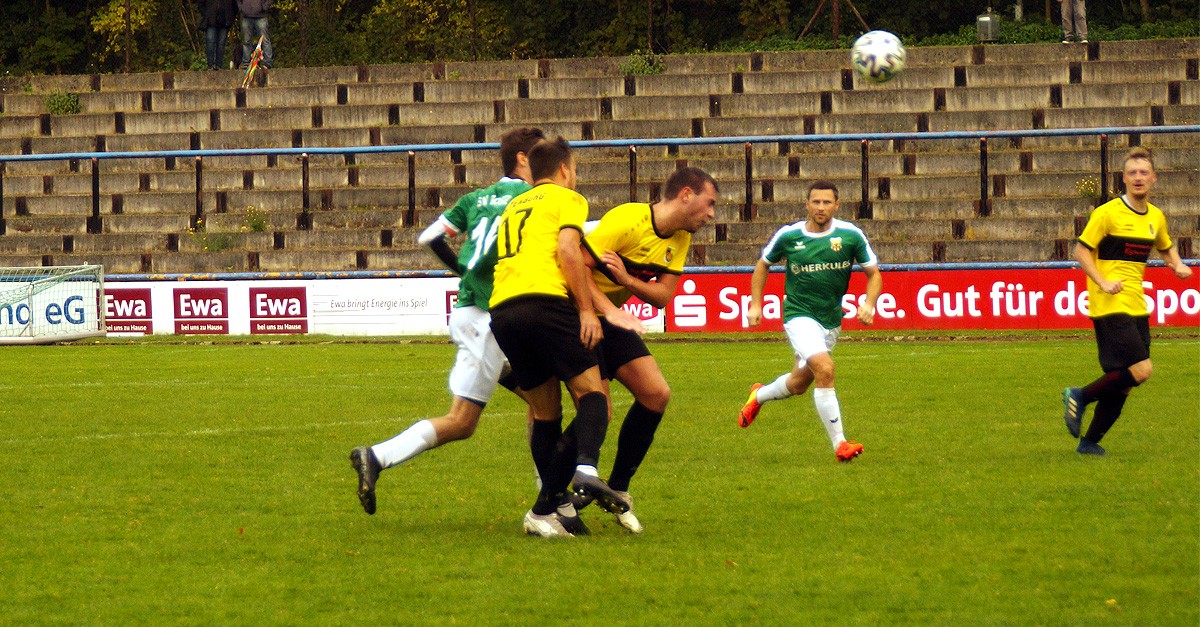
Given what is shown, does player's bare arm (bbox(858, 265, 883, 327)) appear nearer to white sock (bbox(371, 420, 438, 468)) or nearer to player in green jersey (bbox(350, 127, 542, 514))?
player in green jersey (bbox(350, 127, 542, 514))

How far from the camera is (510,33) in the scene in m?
39.7

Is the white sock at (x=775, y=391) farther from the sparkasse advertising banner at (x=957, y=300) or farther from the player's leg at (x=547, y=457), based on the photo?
the sparkasse advertising banner at (x=957, y=300)

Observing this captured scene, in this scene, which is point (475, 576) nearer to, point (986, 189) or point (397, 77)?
point (986, 189)

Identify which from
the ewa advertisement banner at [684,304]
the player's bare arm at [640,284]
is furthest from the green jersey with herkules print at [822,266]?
the ewa advertisement banner at [684,304]

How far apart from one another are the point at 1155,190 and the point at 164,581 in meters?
21.6

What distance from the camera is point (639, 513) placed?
811 centimetres

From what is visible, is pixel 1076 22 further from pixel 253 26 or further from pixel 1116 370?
pixel 1116 370

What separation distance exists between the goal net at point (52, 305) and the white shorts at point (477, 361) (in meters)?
16.3

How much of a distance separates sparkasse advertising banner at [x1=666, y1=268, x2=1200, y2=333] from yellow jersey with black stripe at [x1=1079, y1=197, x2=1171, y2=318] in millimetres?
10203

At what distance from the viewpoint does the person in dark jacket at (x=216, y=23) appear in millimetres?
31589

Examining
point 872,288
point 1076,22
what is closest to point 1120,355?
point 872,288

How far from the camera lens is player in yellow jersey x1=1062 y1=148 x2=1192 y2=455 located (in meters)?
10.1

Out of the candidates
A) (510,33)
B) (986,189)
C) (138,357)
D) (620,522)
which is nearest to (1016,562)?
(620,522)

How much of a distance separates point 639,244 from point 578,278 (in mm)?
968
